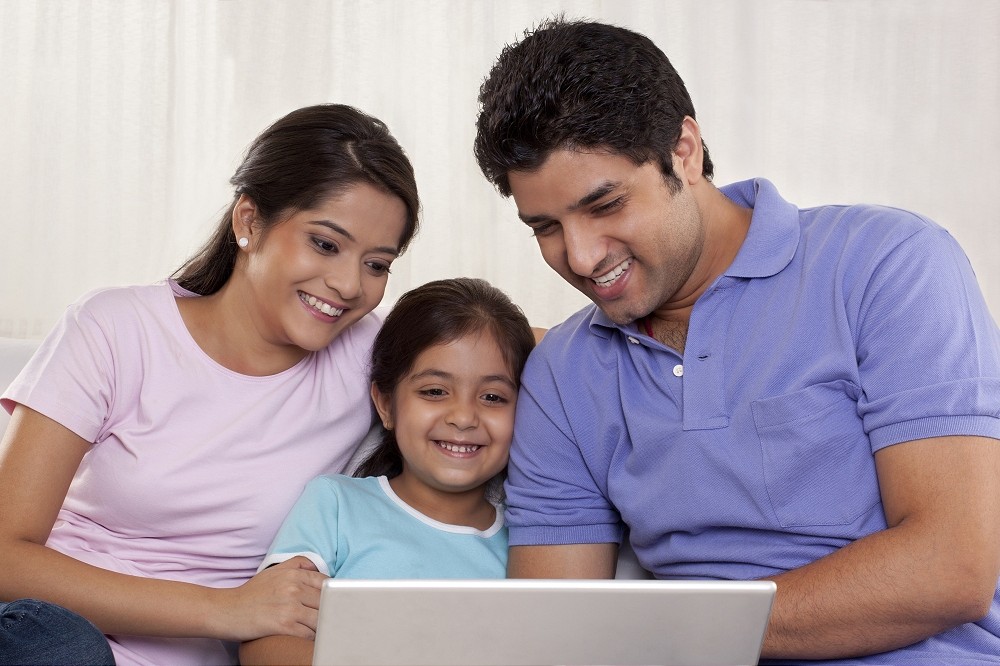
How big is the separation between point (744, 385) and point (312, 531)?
2.33 feet

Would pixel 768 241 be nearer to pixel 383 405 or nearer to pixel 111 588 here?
pixel 383 405

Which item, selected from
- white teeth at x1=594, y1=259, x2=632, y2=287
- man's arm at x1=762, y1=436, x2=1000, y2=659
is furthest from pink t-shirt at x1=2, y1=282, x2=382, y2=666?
man's arm at x1=762, y1=436, x2=1000, y2=659

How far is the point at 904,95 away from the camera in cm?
330

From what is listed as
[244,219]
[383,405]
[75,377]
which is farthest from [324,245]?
[75,377]

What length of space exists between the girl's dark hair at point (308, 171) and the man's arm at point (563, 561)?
1.89 feet

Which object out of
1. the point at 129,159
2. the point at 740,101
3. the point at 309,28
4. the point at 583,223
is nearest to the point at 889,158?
the point at 740,101

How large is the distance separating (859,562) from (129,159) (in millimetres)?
2568

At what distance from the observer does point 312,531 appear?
164 centimetres

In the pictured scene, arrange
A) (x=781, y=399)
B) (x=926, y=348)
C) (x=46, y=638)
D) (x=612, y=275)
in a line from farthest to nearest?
(x=612, y=275) < (x=781, y=399) < (x=926, y=348) < (x=46, y=638)

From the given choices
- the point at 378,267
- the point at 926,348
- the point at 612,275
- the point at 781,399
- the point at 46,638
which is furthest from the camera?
the point at 378,267

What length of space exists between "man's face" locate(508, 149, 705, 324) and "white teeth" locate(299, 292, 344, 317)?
1.22 ft

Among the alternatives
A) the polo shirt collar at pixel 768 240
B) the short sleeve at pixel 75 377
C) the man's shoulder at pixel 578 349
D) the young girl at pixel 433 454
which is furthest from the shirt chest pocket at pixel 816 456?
the short sleeve at pixel 75 377

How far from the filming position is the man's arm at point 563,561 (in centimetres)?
166

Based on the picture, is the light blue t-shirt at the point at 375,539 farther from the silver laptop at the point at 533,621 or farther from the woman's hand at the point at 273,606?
the silver laptop at the point at 533,621
